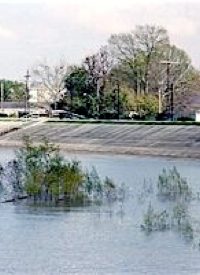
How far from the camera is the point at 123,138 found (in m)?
68.4

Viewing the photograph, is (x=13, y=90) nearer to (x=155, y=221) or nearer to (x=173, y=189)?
(x=173, y=189)

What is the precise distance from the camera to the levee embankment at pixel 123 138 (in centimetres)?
6084

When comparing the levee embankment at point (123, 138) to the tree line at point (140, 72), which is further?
the tree line at point (140, 72)

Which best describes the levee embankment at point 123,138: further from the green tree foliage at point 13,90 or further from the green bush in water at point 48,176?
the green tree foliage at point 13,90

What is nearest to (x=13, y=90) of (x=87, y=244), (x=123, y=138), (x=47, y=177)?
(x=123, y=138)

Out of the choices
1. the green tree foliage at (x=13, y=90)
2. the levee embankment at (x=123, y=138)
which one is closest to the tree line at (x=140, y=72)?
the levee embankment at (x=123, y=138)

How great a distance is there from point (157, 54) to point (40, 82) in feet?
76.0

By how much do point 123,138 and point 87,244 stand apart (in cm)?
4857

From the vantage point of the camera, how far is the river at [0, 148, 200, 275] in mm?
17297

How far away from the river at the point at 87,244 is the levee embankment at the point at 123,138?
31307mm

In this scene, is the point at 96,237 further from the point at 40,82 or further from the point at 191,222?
the point at 40,82

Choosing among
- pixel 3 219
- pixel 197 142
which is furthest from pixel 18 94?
pixel 3 219

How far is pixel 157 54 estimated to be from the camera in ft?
342

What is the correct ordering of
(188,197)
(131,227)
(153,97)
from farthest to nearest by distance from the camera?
(153,97) → (188,197) → (131,227)
